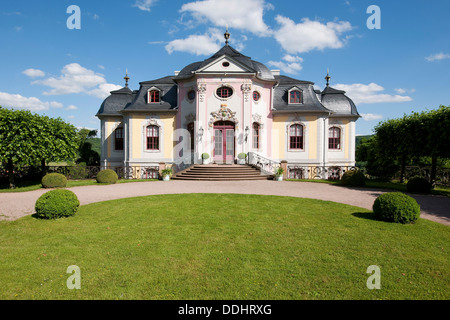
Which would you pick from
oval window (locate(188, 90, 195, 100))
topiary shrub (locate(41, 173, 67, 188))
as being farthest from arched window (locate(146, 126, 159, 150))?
topiary shrub (locate(41, 173, 67, 188))

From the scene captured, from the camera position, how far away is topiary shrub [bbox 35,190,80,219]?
727 cm

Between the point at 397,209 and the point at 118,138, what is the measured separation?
2340cm

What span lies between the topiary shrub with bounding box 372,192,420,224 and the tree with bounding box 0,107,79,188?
17904 millimetres

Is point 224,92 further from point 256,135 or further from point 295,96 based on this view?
point 295,96

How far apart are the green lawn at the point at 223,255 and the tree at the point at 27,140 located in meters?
9.68

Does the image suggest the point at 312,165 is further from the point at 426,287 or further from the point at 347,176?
the point at 426,287

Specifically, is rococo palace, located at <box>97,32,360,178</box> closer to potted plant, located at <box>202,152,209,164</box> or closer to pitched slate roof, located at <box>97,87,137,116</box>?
pitched slate roof, located at <box>97,87,137,116</box>

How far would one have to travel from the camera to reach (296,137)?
22328 mm

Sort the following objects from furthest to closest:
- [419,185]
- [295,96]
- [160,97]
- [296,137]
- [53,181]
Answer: [160,97]
[295,96]
[296,137]
[53,181]
[419,185]

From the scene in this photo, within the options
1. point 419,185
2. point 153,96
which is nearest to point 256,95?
point 153,96

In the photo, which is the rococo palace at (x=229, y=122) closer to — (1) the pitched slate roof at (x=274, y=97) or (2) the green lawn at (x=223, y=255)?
(1) the pitched slate roof at (x=274, y=97)

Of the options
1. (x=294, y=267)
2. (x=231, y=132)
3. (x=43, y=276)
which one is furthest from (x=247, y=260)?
(x=231, y=132)

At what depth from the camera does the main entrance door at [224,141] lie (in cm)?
2067

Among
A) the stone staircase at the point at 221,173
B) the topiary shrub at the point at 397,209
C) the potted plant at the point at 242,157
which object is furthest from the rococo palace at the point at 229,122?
the topiary shrub at the point at 397,209
